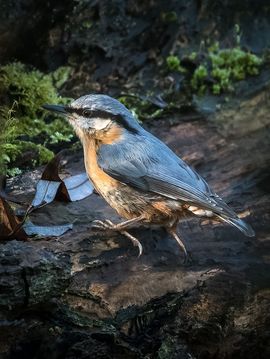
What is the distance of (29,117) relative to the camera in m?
6.46

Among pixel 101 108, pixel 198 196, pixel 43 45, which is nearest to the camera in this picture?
pixel 198 196

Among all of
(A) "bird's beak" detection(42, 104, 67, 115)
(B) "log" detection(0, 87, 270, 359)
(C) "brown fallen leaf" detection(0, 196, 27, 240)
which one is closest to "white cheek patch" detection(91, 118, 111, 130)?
(A) "bird's beak" detection(42, 104, 67, 115)

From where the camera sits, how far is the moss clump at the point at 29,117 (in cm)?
593

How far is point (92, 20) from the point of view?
299 inches

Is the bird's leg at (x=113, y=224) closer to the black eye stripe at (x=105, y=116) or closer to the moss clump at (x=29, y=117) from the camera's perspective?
the black eye stripe at (x=105, y=116)

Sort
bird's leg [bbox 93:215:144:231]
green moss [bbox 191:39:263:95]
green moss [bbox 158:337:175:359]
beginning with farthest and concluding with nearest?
1. green moss [bbox 191:39:263:95]
2. bird's leg [bbox 93:215:144:231]
3. green moss [bbox 158:337:175:359]

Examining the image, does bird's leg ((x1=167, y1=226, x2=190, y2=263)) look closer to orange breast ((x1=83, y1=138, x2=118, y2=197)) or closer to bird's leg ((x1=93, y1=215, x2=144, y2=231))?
bird's leg ((x1=93, y1=215, x2=144, y2=231))

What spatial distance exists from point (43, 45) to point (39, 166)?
79.3 inches

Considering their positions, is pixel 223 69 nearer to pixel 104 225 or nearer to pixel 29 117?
pixel 29 117

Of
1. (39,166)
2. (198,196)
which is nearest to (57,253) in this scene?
(198,196)

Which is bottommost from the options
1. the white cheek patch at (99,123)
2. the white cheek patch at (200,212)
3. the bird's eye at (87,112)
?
the white cheek patch at (200,212)

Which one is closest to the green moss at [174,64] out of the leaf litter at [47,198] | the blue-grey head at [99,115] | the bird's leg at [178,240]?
the leaf litter at [47,198]

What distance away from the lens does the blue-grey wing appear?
4.73 metres

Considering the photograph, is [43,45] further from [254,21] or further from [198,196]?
[198,196]
